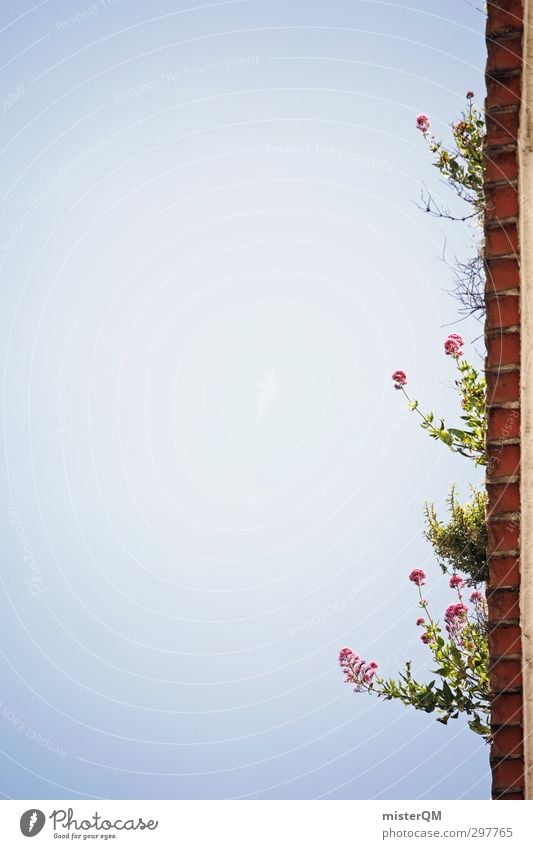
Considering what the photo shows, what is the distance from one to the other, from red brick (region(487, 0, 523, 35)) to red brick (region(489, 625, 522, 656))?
1.61m

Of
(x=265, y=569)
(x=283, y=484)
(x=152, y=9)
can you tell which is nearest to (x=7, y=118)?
(x=152, y=9)

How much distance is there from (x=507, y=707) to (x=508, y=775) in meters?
0.19

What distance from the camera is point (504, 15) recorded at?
201 cm

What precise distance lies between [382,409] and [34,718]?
96.2 inches

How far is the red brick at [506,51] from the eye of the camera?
6.58ft

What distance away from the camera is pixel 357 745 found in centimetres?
385

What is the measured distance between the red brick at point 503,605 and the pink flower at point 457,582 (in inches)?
44.7

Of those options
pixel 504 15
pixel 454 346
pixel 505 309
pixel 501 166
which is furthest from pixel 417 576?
pixel 504 15

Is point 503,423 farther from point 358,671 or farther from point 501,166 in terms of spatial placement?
point 358,671

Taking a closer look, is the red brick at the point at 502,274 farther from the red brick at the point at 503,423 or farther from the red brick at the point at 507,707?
the red brick at the point at 507,707

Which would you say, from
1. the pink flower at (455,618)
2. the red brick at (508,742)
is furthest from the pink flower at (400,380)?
the red brick at (508,742)
